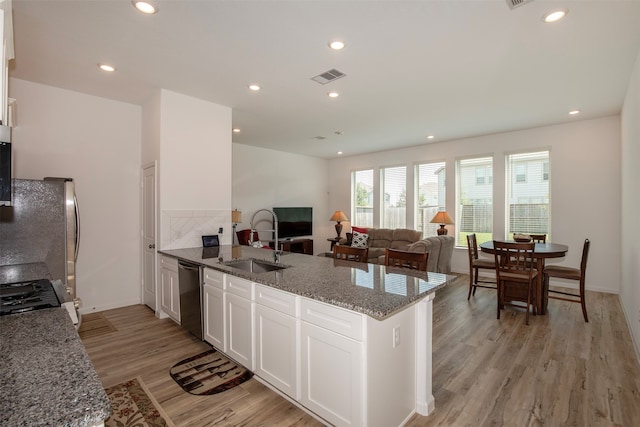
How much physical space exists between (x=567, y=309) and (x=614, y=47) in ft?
10.6

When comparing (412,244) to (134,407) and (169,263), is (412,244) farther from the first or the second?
(134,407)

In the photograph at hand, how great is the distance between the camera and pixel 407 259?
279 centimetres

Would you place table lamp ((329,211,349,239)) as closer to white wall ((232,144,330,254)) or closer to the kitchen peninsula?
white wall ((232,144,330,254))

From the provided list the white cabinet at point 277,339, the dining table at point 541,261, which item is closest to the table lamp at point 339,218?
the dining table at point 541,261

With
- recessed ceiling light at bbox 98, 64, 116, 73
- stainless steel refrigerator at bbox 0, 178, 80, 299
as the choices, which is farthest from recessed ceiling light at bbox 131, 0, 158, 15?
stainless steel refrigerator at bbox 0, 178, 80, 299

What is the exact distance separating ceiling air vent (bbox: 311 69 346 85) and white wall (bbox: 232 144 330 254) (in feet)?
12.6

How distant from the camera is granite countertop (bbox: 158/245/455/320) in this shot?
1.71 meters

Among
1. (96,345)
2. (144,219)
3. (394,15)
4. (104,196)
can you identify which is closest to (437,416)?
(394,15)

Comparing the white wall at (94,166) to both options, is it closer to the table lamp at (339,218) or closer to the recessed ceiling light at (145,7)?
the recessed ceiling light at (145,7)

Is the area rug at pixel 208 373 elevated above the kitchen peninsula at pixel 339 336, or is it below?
below

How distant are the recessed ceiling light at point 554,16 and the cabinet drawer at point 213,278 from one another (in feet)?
10.7

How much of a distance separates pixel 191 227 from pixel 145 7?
98.5 inches

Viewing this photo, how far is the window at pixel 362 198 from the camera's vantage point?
8305 millimetres

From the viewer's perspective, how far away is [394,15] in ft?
7.60
